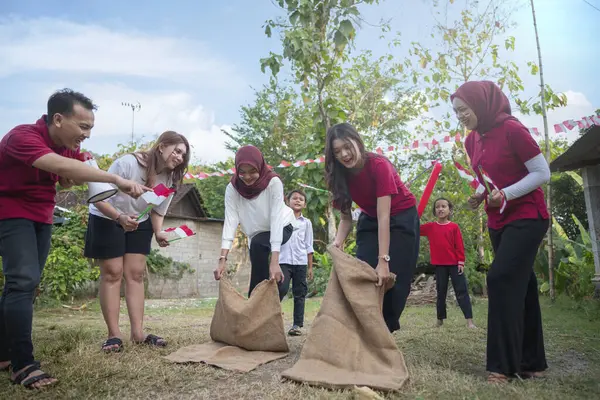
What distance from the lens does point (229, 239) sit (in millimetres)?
3982

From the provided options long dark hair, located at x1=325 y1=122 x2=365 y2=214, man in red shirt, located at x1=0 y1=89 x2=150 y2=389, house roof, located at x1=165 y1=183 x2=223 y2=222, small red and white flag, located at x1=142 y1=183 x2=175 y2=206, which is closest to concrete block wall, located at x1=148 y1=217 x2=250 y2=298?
house roof, located at x1=165 y1=183 x2=223 y2=222

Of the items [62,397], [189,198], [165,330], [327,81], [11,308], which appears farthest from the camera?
[189,198]

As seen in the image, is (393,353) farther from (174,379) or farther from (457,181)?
(457,181)

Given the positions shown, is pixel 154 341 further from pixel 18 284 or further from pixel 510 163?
pixel 510 163

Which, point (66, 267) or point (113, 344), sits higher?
point (66, 267)

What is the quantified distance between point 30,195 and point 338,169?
6.16 feet

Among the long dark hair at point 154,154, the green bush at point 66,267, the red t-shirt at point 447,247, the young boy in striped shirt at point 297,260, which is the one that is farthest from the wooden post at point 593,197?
the green bush at point 66,267

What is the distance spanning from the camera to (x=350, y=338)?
2941 millimetres

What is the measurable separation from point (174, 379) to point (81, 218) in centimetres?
874

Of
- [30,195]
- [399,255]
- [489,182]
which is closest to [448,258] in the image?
[399,255]

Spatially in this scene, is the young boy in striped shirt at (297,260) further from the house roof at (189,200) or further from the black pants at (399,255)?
the house roof at (189,200)

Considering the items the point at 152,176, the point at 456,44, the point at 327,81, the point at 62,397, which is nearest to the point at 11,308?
the point at 62,397

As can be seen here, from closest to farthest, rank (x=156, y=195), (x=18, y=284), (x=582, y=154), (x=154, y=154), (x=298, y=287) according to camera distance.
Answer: (x=18, y=284)
(x=156, y=195)
(x=154, y=154)
(x=298, y=287)
(x=582, y=154)

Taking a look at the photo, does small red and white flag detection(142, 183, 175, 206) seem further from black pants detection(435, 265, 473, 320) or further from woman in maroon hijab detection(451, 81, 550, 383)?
black pants detection(435, 265, 473, 320)
